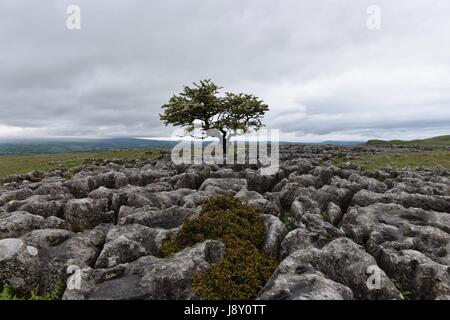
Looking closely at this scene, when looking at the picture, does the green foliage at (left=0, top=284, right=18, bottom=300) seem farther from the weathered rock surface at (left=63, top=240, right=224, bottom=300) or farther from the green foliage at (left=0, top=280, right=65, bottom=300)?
the weathered rock surface at (left=63, top=240, right=224, bottom=300)

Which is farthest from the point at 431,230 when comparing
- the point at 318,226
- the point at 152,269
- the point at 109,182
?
the point at 109,182

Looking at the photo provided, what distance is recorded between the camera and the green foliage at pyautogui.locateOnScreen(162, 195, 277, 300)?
1231 cm

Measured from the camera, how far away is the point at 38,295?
13.4 m

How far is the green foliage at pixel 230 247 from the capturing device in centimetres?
1231

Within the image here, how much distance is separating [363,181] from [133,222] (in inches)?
783

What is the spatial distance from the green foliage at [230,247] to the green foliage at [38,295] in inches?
189

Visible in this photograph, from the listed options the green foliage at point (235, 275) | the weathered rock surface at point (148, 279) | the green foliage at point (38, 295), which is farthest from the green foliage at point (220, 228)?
the green foliage at point (38, 295)

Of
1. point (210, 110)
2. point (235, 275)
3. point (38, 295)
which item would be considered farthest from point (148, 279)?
point (210, 110)

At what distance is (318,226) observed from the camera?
17359 millimetres

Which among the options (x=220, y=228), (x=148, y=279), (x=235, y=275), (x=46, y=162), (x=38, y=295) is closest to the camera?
(x=148, y=279)

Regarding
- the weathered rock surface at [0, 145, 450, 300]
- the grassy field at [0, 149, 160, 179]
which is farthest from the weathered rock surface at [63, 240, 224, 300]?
the grassy field at [0, 149, 160, 179]

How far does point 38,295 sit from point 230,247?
876 centimetres

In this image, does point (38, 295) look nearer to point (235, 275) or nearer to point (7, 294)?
point (7, 294)

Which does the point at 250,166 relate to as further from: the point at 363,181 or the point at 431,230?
the point at 431,230
